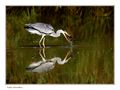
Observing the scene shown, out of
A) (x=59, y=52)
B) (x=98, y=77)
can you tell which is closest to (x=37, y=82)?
(x=59, y=52)

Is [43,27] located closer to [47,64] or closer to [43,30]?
[43,30]

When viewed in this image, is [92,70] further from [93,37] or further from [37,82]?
[37,82]

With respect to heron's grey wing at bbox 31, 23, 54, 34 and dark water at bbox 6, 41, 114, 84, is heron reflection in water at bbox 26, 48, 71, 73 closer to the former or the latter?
dark water at bbox 6, 41, 114, 84

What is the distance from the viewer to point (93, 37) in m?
1.04

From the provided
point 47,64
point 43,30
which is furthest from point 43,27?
point 47,64

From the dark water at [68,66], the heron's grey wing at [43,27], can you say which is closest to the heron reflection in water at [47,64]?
the dark water at [68,66]

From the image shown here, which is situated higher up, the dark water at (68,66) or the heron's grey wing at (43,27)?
the heron's grey wing at (43,27)

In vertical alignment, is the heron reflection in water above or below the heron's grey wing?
below

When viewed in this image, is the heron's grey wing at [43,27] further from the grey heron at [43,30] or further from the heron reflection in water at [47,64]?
the heron reflection in water at [47,64]

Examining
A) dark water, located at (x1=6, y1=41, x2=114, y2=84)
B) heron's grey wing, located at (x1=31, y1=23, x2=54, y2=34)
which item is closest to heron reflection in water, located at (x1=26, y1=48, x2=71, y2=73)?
dark water, located at (x1=6, y1=41, x2=114, y2=84)

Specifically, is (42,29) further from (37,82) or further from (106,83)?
(106,83)
